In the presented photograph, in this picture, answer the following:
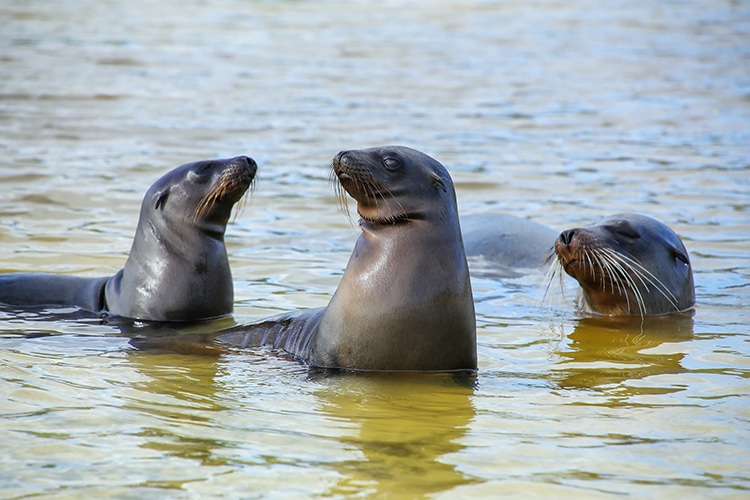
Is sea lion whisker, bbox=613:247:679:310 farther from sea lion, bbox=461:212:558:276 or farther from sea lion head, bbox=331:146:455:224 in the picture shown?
sea lion head, bbox=331:146:455:224

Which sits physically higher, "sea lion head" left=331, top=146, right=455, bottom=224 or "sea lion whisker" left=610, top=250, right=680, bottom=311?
"sea lion head" left=331, top=146, right=455, bottom=224

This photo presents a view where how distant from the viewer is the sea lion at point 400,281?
5.42 metres

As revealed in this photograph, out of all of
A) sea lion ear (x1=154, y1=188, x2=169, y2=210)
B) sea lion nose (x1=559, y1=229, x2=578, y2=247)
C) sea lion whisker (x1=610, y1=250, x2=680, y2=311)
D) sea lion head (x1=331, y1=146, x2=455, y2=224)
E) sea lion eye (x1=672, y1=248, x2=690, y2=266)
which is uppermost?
sea lion head (x1=331, y1=146, x2=455, y2=224)

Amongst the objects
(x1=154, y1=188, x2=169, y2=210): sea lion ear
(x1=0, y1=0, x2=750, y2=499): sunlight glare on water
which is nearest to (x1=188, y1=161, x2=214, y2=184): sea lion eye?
(x1=154, y1=188, x2=169, y2=210): sea lion ear

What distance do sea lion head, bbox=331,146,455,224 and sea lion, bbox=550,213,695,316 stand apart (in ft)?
5.63

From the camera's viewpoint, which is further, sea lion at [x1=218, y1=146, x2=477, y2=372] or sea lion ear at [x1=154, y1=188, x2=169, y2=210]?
sea lion ear at [x1=154, y1=188, x2=169, y2=210]

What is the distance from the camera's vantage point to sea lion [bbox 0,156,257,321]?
273 inches

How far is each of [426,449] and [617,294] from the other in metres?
3.33

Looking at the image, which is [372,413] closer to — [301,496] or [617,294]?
[301,496]

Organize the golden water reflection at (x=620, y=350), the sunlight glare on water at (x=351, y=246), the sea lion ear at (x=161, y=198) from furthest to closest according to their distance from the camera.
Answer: the sea lion ear at (x=161, y=198), the golden water reflection at (x=620, y=350), the sunlight glare on water at (x=351, y=246)

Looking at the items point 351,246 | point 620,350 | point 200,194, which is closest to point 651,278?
point 620,350

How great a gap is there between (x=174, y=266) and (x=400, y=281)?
203 centimetres

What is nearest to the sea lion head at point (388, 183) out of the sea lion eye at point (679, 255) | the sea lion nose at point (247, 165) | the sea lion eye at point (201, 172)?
the sea lion nose at point (247, 165)

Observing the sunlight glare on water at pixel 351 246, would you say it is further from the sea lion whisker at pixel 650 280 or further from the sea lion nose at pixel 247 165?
the sea lion nose at pixel 247 165
